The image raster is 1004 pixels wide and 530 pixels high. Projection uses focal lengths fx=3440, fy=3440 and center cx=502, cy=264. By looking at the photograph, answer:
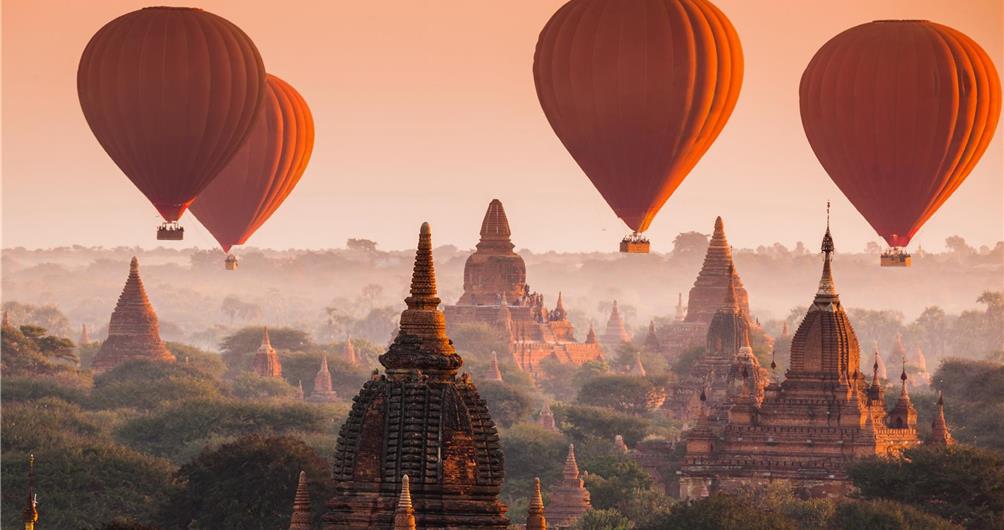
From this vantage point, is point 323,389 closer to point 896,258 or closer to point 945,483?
point 896,258

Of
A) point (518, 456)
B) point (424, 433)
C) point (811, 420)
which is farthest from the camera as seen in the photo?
point (518, 456)

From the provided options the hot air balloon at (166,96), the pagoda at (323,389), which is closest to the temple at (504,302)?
the pagoda at (323,389)

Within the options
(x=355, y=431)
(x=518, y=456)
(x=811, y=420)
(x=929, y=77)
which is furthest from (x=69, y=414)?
(x=355, y=431)

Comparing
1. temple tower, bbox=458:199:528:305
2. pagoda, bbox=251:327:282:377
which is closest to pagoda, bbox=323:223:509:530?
temple tower, bbox=458:199:528:305

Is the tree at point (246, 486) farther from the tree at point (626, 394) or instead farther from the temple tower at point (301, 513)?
the tree at point (626, 394)

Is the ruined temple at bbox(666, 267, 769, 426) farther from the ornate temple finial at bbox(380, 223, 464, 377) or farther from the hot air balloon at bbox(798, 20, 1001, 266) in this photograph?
the ornate temple finial at bbox(380, 223, 464, 377)

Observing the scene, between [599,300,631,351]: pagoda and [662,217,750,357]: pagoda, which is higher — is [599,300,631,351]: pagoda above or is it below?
above

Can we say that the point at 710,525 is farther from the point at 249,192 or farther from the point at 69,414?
the point at 69,414
